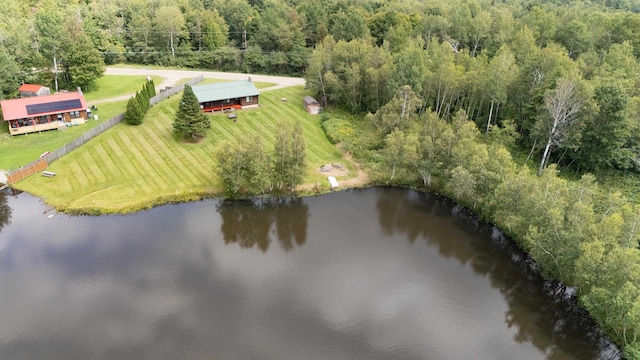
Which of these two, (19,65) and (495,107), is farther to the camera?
(19,65)

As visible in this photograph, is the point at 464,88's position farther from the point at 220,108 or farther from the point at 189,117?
the point at 189,117

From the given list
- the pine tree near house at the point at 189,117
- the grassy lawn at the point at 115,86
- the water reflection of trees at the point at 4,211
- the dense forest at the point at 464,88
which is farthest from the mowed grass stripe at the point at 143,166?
the dense forest at the point at 464,88

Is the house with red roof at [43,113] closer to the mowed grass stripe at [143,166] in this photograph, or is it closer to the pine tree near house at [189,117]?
A: the mowed grass stripe at [143,166]

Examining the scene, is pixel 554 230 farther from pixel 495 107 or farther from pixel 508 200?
pixel 495 107

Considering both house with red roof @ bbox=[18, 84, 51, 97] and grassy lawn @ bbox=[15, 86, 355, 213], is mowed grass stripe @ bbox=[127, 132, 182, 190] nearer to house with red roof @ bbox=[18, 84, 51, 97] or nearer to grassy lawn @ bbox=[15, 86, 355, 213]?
grassy lawn @ bbox=[15, 86, 355, 213]

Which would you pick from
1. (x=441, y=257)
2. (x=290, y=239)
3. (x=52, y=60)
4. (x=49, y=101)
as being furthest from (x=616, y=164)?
(x=52, y=60)

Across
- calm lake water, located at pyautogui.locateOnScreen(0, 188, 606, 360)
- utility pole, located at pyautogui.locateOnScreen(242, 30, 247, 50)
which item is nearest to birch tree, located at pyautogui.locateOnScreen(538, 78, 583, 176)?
calm lake water, located at pyautogui.locateOnScreen(0, 188, 606, 360)

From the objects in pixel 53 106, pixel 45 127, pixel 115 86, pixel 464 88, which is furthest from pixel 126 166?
pixel 464 88
